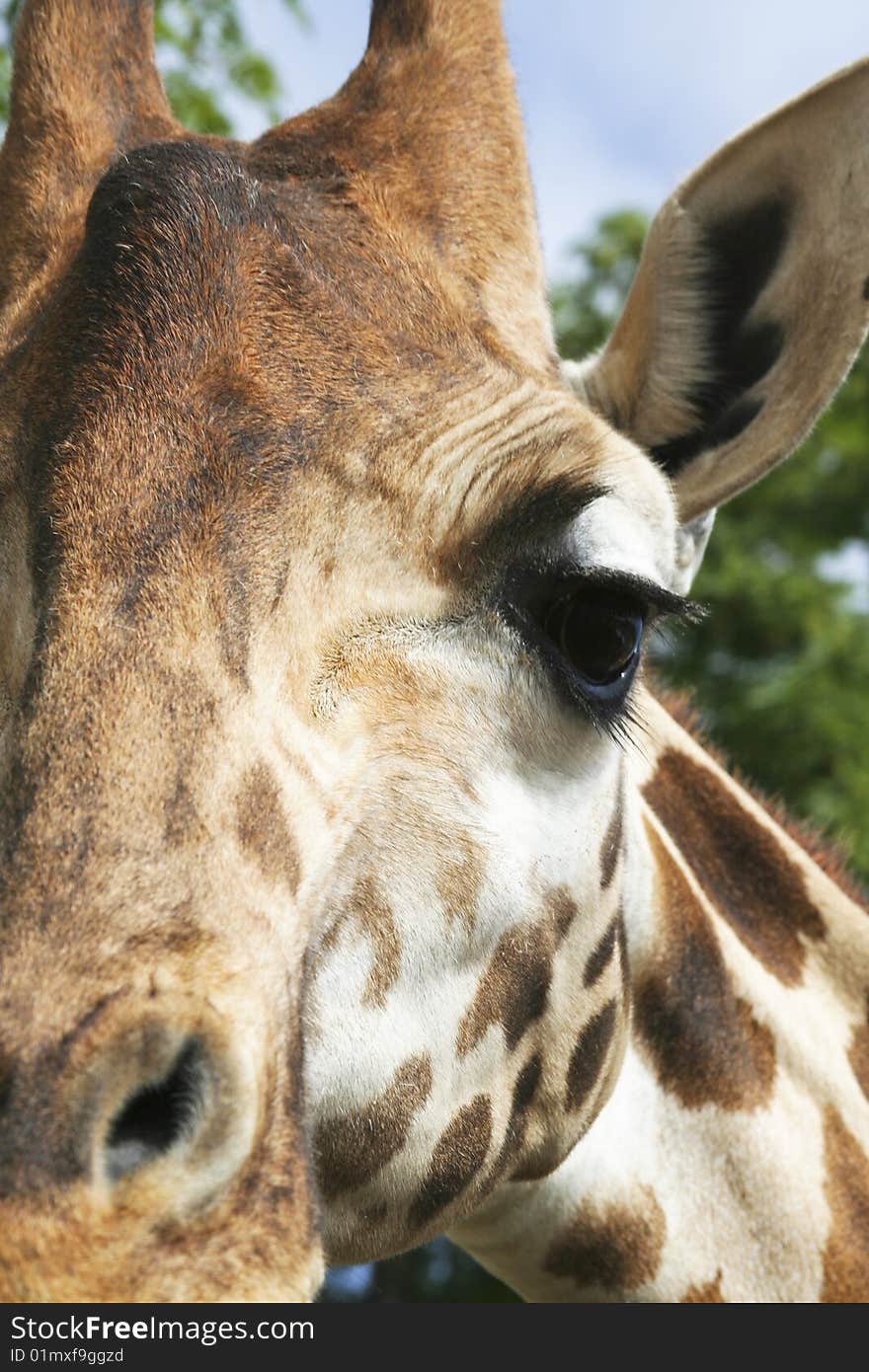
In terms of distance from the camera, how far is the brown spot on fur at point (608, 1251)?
305 centimetres

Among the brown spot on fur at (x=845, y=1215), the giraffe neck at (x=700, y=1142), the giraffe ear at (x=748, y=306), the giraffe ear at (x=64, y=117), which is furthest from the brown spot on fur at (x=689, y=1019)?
the giraffe ear at (x=64, y=117)

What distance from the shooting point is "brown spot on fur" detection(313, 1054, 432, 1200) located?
2158 mm

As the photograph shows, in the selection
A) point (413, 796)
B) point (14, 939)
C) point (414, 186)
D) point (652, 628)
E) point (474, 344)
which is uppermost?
point (414, 186)

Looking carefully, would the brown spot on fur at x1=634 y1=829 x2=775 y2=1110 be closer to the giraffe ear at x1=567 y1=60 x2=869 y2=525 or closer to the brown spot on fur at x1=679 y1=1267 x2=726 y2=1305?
the brown spot on fur at x1=679 y1=1267 x2=726 y2=1305

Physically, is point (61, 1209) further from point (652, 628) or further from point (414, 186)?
point (414, 186)

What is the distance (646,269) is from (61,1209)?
2.24 meters

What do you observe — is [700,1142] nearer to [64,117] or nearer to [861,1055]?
[861,1055]

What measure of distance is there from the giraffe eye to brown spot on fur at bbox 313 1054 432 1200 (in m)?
0.74

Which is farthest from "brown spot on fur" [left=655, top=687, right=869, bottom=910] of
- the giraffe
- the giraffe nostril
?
the giraffe nostril

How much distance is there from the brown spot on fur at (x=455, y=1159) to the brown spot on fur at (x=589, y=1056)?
300 mm

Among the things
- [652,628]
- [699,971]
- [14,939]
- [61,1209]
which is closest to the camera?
[61,1209]

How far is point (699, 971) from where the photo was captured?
329cm

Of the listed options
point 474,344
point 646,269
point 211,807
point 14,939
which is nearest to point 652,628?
point 474,344

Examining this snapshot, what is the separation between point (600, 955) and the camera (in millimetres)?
2785
